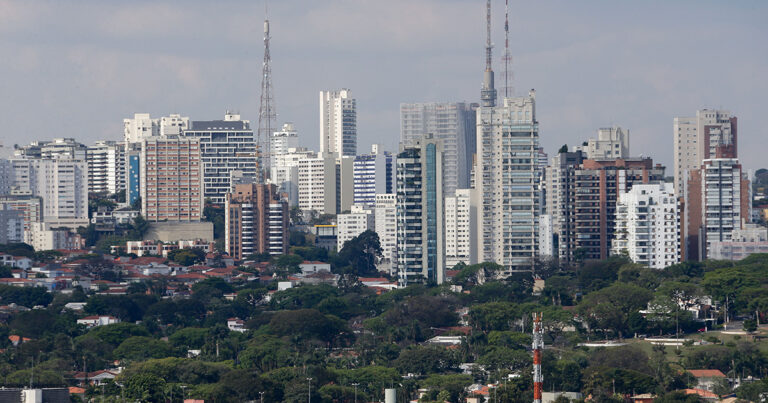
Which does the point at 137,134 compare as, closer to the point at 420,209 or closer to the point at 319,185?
the point at 319,185

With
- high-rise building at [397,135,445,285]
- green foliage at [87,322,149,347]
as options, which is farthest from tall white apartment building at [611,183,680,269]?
green foliage at [87,322,149,347]

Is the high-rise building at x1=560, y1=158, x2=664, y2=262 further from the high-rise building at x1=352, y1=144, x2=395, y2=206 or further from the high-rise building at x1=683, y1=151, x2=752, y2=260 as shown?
the high-rise building at x1=352, y1=144, x2=395, y2=206

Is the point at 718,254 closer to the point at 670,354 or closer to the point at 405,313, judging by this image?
the point at 405,313

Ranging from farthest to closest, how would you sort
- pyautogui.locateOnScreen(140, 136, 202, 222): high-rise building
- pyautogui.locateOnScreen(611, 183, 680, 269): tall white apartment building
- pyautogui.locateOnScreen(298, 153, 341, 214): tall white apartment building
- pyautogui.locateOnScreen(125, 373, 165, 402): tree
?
1. pyautogui.locateOnScreen(298, 153, 341, 214): tall white apartment building
2. pyautogui.locateOnScreen(140, 136, 202, 222): high-rise building
3. pyautogui.locateOnScreen(611, 183, 680, 269): tall white apartment building
4. pyautogui.locateOnScreen(125, 373, 165, 402): tree

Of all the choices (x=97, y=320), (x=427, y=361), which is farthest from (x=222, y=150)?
(x=427, y=361)

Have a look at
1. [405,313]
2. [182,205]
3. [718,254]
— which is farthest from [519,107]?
[182,205]

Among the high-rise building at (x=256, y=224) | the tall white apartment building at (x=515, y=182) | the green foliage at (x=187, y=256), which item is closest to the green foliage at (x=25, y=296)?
the green foliage at (x=187, y=256)
